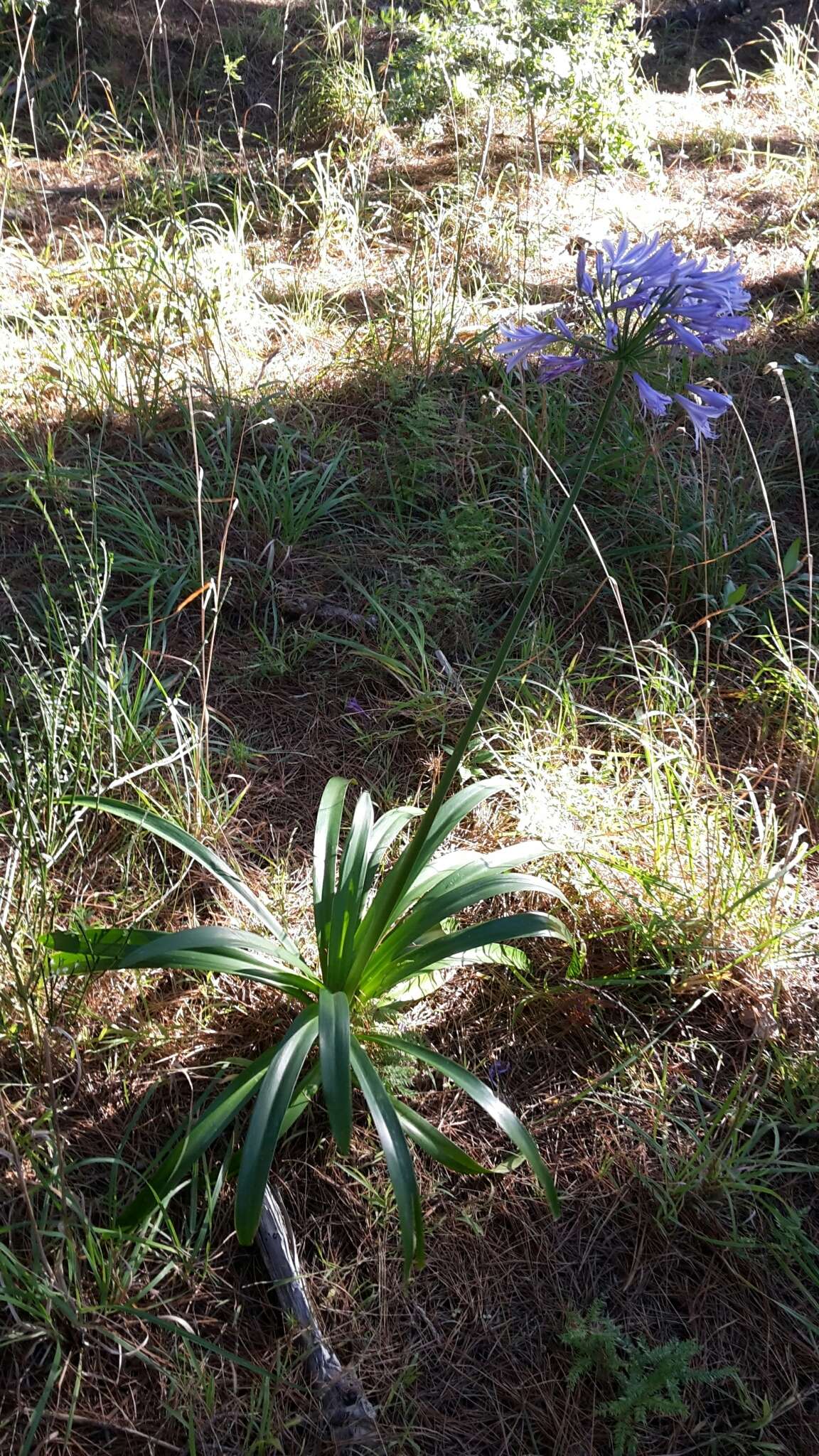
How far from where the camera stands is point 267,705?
94.9 inches

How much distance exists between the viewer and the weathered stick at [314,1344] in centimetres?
131

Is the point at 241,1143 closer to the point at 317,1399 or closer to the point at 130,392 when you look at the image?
the point at 317,1399

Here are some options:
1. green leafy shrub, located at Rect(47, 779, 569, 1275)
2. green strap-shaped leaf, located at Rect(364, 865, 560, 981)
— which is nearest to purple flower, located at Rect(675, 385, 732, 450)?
green leafy shrub, located at Rect(47, 779, 569, 1275)

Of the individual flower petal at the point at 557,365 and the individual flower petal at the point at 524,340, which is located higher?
the individual flower petal at the point at 524,340

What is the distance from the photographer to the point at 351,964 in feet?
5.38

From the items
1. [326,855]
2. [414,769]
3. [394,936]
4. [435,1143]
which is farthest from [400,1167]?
[414,769]

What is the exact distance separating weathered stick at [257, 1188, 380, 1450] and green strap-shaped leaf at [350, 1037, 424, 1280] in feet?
0.55

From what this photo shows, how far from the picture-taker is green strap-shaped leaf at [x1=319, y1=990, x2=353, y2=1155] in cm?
131

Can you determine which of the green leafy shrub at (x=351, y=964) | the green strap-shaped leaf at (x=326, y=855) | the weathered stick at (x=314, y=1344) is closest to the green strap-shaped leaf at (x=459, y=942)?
the green leafy shrub at (x=351, y=964)

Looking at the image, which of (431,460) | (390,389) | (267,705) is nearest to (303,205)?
(390,389)

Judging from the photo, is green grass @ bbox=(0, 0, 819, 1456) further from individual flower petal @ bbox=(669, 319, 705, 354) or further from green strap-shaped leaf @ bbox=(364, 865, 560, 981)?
individual flower petal @ bbox=(669, 319, 705, 354)

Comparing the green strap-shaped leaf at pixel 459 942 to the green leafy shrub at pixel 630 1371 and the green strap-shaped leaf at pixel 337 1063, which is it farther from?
the green leafy shrub at pixel 630 1371

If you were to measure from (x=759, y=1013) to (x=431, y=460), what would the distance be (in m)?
1.84

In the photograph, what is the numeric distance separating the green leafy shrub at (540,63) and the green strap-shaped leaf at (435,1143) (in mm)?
3404
